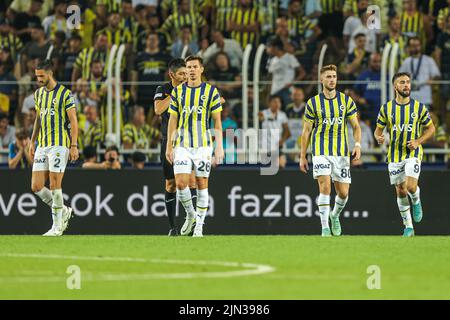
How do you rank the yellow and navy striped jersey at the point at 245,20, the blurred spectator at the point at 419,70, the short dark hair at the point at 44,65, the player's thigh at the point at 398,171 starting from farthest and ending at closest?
1. the yellow and navy striped jersey at the point at 245,20
2. the blurred spectator at the point at 419,70
3. the player's thigh at the point at 398,171
4. the short dark hair at the point at 44,65

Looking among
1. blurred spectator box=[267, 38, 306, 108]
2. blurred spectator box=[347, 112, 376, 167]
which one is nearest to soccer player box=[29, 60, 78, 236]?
blurred spectator box=[267, 38, 306, 108]

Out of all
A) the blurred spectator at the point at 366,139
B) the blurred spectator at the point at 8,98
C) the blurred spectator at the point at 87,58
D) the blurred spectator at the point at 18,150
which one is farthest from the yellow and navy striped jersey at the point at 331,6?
the blurred spectator at the point at 18,150

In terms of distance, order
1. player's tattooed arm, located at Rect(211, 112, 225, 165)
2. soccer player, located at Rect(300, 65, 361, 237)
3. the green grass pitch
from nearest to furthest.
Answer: the green grass pitch → player's tattooed arm, located at Rect(211, 112, 225, 165) → soccer player, located at Rect(300, 65, 361, 237)

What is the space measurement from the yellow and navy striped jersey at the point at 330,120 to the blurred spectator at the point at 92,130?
4696 millimetres

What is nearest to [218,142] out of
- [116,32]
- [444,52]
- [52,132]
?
[52,132]

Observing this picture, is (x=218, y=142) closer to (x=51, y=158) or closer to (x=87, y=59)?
(x=51, y=158)

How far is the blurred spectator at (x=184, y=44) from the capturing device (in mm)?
20661

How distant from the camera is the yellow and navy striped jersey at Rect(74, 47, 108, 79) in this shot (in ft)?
66.2

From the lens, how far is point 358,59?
20.0 metres

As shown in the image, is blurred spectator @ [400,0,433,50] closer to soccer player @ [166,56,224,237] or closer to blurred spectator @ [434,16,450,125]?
blurred spectator @ [434,16,450,125]

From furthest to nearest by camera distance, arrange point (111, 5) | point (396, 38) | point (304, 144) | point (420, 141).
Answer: point (111, 5)
point (396, 38)
point (420, 141)
point (304, 144)

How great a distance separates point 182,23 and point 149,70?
66.0 inches

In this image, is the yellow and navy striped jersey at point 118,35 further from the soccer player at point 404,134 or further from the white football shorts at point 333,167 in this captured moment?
the soccer player at point 404,134
